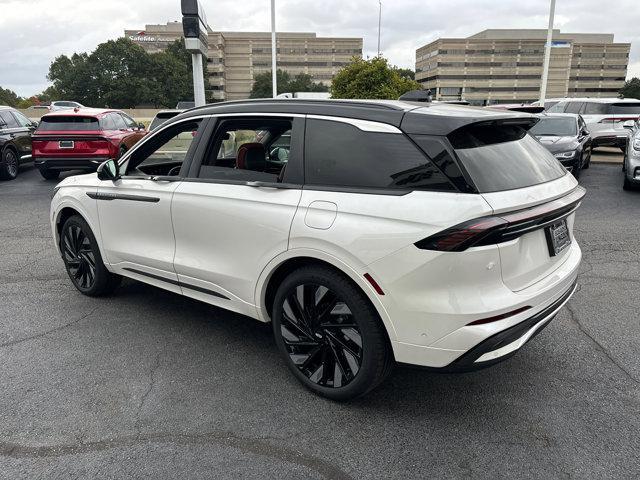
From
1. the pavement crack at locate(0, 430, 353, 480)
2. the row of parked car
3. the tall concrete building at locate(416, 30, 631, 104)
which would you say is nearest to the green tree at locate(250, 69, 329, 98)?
the tall concrete building at locate(416, 30, 631, 104)

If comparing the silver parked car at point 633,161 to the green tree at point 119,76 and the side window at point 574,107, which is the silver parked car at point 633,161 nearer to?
the side window at point 574,107

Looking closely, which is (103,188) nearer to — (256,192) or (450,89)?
(256,192)

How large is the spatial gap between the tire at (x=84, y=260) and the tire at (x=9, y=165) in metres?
9.12

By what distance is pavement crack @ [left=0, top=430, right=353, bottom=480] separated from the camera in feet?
A: 8.09

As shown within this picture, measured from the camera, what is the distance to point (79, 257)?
4664mm

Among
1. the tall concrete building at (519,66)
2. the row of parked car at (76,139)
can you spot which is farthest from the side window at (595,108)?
the tall concrete building at (519,66)

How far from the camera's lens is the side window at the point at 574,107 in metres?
16.8

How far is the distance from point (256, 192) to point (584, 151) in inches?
467

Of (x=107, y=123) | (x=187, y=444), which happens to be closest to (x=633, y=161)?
(x=187, y=444)

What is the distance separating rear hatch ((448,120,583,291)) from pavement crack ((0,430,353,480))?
1.34 meters

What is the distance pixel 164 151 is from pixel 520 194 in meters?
3.13

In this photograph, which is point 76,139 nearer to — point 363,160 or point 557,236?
point 363,160

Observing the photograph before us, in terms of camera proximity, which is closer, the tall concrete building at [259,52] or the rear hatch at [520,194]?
the rear hatch at [520,194]

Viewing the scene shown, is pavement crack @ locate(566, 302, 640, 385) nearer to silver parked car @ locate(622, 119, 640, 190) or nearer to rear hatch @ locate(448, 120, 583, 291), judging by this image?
rear hatch @ locate(448, 120, 583, 291)
